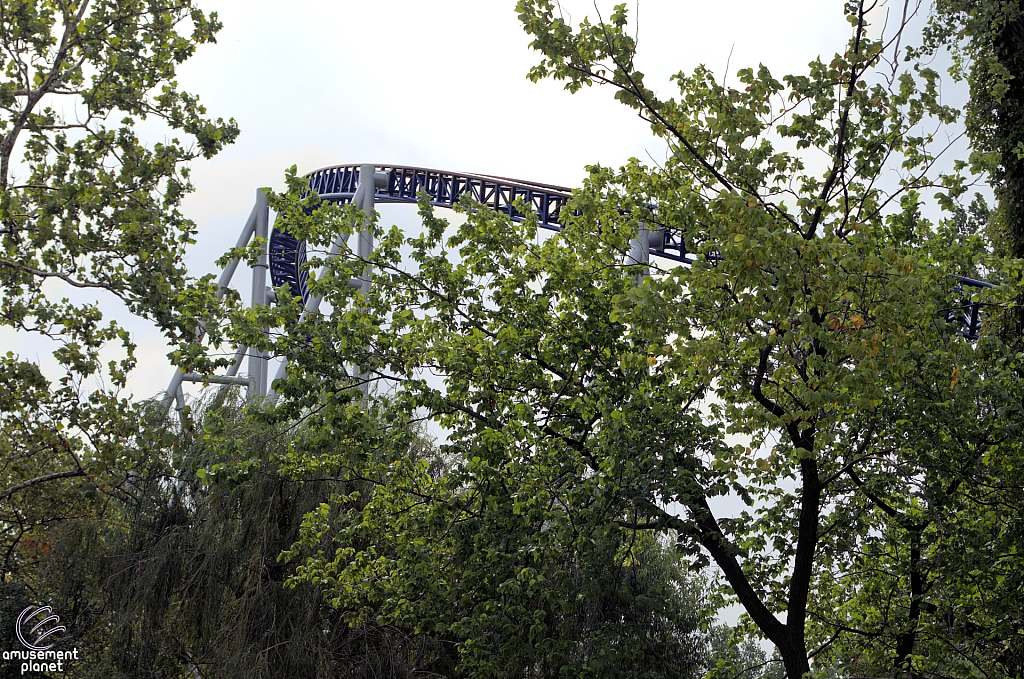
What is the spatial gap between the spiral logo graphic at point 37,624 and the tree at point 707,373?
4.18 m

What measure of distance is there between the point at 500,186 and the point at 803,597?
72.6 feet

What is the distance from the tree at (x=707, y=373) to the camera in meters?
7.01

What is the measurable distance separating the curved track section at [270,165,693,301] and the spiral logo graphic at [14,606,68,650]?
50.9 ft

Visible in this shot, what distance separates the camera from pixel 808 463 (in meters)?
8.14

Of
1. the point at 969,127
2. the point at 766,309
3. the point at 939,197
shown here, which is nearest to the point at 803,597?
the point at 766,309

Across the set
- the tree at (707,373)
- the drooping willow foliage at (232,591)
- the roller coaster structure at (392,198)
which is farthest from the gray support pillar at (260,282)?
the tree at (707,373)

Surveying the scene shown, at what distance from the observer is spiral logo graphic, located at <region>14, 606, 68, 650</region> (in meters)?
12.5

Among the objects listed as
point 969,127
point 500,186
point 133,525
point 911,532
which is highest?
point 500,186

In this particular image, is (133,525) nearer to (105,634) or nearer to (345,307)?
(105,634)

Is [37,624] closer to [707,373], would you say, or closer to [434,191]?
[707,373]

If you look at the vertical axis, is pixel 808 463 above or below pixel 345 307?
below

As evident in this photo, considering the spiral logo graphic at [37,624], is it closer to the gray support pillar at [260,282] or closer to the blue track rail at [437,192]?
the gray support pillar at [260,282]

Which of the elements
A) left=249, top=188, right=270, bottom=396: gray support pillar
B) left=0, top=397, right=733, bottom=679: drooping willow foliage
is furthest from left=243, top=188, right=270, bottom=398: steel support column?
left=0, top=397, right=733, bottom=679: drooping willow foliage

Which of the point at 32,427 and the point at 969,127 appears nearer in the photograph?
the point at 32,427
